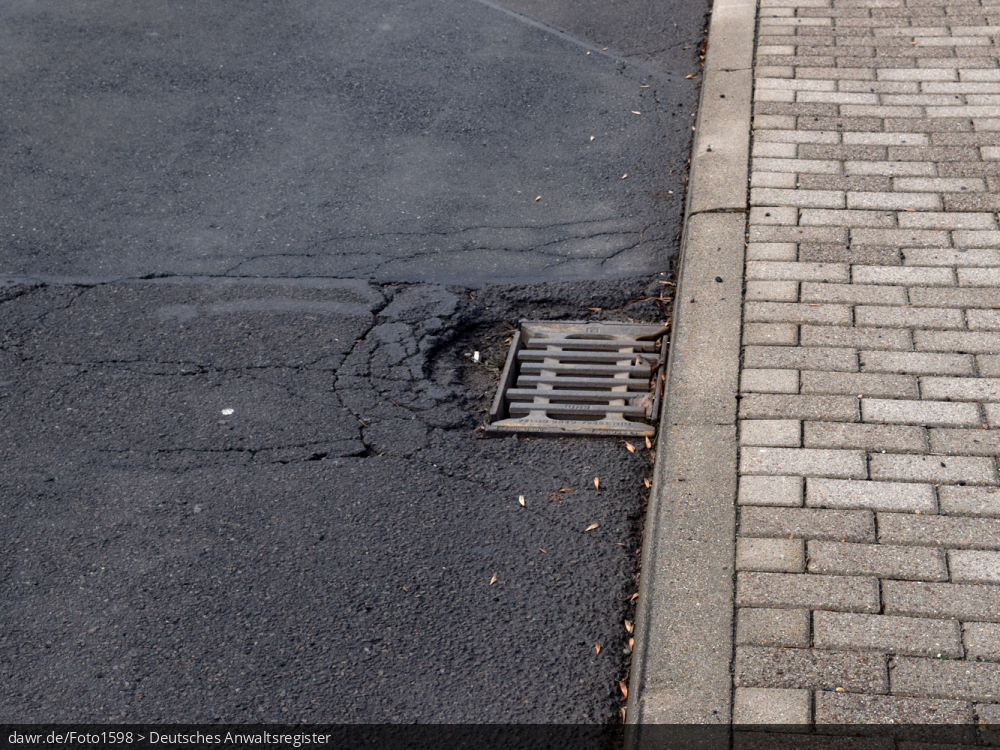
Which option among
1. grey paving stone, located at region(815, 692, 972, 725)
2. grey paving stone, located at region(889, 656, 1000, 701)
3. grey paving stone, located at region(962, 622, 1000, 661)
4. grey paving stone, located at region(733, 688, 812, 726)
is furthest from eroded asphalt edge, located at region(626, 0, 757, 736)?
grey paving stone, located at region(962, 622, 1000, 661)

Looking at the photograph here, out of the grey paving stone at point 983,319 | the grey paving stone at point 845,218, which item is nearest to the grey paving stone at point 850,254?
the grey paving stone at point 845,218

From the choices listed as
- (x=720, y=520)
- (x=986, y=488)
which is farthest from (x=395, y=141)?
(x=986, y=488)

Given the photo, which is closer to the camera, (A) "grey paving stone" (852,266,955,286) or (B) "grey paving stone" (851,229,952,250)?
(A) "grey paving stone" (852,266,955,286)

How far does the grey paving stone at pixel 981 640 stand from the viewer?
2881 millimetres

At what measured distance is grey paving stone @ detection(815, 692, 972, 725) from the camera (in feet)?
8.95

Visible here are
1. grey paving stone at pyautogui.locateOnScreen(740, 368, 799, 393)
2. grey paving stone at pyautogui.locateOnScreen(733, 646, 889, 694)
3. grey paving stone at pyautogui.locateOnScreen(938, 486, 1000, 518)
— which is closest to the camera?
grey paving stone at pyautogui.locateOnScreen(733, 646, 889, 694)

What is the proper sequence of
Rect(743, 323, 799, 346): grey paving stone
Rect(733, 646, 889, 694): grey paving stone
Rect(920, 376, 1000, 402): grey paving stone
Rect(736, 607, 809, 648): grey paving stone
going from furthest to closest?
1. Rect(743, 323, 799, 346): grey paving stone
2. Rect(920, 376, 1000, 402): grey paving stone
3. Rect(736, 607, 809, 648): grey paving stone
4. Rect(733, 646, 889, 694): grey paving stone

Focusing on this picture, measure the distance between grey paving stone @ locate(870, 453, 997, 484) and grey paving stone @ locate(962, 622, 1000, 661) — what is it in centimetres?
62

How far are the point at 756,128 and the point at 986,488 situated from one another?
2986 millimetres

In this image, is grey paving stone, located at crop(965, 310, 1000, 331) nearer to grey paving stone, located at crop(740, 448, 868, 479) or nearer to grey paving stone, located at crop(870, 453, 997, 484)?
grey paving stone, located at crop(870, 453, 997, 484)

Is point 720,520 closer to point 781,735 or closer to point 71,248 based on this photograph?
point 781,735

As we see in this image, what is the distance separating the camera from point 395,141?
6176mm

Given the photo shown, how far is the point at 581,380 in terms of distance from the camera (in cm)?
434

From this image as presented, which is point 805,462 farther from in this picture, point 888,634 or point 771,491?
point 888,634
